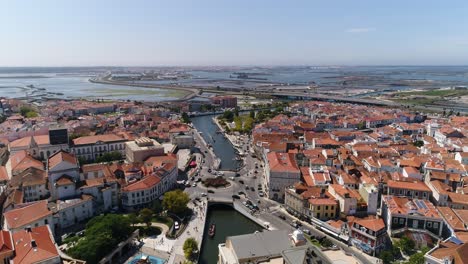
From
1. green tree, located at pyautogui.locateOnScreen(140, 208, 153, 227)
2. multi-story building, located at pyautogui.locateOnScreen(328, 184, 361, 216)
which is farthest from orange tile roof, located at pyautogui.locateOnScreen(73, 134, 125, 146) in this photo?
multi-story building, located at pyautogui.locateOnScreen(328, 184, 361, 216)

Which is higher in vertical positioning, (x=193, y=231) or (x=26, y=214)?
(x=26, y=214)

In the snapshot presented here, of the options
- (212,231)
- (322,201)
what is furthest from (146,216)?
(322,201)

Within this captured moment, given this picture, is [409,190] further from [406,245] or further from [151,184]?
[151,184]

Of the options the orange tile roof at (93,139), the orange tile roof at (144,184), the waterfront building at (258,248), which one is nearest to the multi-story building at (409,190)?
the waterfront building at (258,248)

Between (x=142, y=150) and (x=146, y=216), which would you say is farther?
(x=142, y=150)

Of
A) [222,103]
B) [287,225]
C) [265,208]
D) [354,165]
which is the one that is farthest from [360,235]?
[222,103]

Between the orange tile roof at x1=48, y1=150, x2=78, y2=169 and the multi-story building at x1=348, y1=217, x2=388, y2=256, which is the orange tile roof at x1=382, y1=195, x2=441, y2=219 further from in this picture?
the orange tile roof at x1=48, y1=150, x2=78, y2=169

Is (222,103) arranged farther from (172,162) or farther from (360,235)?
(360,235)
